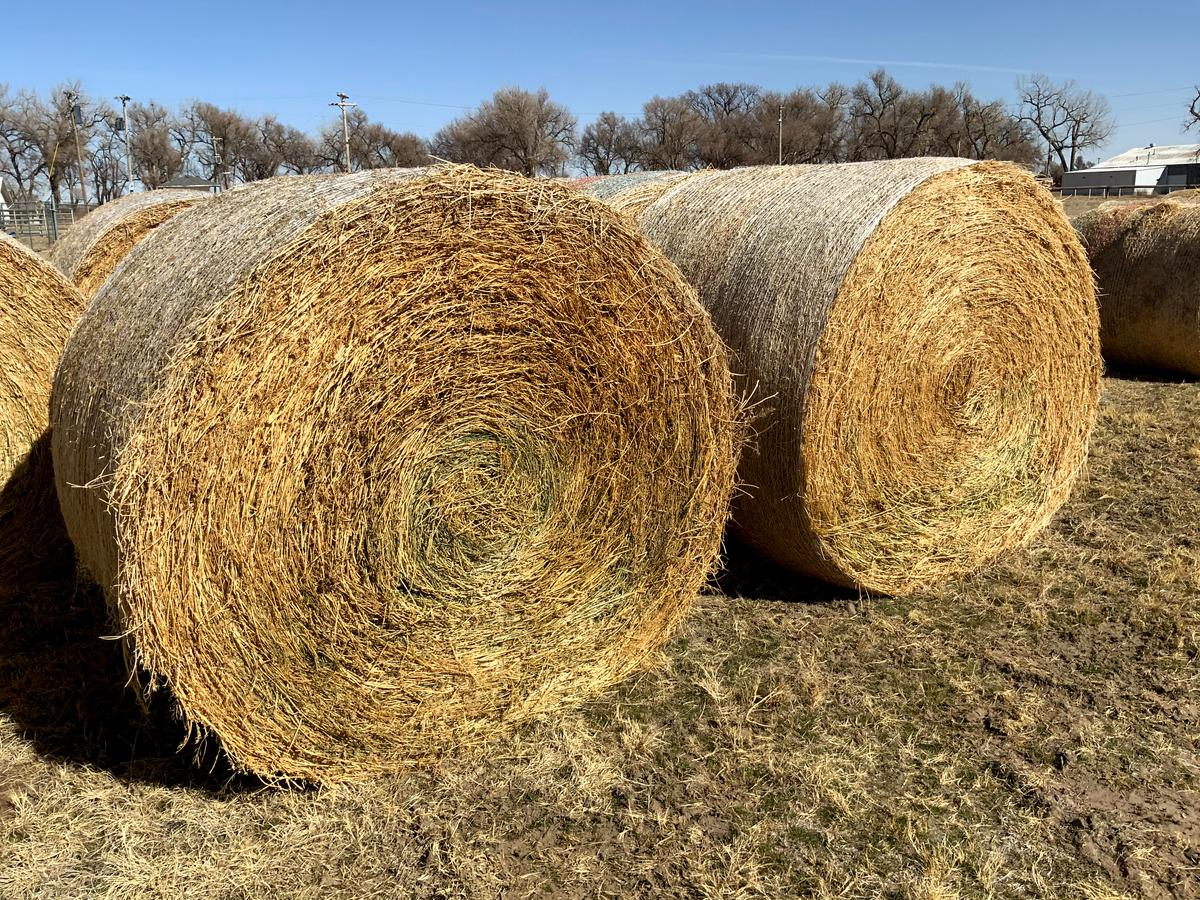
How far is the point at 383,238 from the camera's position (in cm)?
325

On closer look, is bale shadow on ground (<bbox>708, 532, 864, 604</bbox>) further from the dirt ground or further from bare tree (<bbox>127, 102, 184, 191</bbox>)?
bare tree (<bbox>127, 102, 184, 191</bbox>)

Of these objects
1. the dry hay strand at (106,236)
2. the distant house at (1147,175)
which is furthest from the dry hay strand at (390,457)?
the distant house at (1147,175)

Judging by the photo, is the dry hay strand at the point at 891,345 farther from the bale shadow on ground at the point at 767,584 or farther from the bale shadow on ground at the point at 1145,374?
the bale shadow on ground at the point at 1145,374

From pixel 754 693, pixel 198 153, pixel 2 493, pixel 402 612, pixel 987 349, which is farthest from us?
pixel 198 153

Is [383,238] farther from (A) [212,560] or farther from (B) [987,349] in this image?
(B) [987,349]

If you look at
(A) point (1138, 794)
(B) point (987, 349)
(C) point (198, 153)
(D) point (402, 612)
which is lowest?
(A) point (1138, 794)

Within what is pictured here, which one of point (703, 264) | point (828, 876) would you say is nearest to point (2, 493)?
point (703, 264)

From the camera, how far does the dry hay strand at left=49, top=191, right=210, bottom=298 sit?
796 centimetres

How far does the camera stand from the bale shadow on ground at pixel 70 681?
11.9 ft

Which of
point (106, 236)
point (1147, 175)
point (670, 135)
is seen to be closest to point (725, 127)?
point (670, 135)

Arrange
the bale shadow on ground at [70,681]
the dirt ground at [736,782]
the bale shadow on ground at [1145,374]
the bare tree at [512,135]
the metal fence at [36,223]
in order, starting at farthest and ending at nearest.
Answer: the bare tree at [512,135] → the metal fence at [36,223] → the bale shadow on ground at [1145,374] → the bale shadow on ground at [70,681] → the dirt ground at [736,782]

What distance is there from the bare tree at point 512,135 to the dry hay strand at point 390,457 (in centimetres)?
5160

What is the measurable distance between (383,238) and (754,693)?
2.57 metres

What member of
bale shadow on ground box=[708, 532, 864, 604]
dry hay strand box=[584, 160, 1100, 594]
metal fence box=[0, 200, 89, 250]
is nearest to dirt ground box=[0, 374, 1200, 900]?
bale shadow on ground box=[708, 532, 864, 604]
